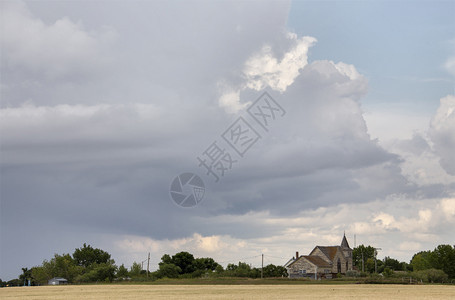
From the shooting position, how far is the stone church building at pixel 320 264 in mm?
181750

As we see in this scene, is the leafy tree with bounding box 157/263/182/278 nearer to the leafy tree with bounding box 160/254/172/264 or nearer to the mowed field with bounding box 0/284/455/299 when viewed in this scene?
the leafy tree with bounding box 160/254/172/264

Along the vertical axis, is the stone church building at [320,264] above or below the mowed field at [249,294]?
above

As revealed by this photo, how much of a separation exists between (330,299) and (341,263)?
13700 centimetres

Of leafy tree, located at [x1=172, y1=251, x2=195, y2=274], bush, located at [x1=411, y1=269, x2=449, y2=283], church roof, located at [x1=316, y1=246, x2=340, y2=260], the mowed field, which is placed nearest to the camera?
the mowed field

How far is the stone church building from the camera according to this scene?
18175 centimetres

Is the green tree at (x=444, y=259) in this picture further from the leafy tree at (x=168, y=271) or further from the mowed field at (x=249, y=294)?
the mowed field at (x=249, y=294)

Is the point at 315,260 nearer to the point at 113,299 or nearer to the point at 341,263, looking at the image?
the point at 341,263

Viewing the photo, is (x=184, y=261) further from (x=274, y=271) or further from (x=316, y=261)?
(x=316, y=261)

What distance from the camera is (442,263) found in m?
176

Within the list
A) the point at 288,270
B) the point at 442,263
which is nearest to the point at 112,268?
the point at 288,270

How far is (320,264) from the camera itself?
184 meters

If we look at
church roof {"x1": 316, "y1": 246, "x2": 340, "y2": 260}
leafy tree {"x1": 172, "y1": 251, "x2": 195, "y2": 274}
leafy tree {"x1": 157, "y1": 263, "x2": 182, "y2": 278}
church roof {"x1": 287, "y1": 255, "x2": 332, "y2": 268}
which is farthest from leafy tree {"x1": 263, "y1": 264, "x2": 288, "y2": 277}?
leafy tree {"x1": 172, "y1": 251, "x2": 195, "y2": 274}

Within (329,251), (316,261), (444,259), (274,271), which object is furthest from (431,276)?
(329,251)

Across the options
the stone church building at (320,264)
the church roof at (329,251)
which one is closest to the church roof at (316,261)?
the stone church building at (320,264)
